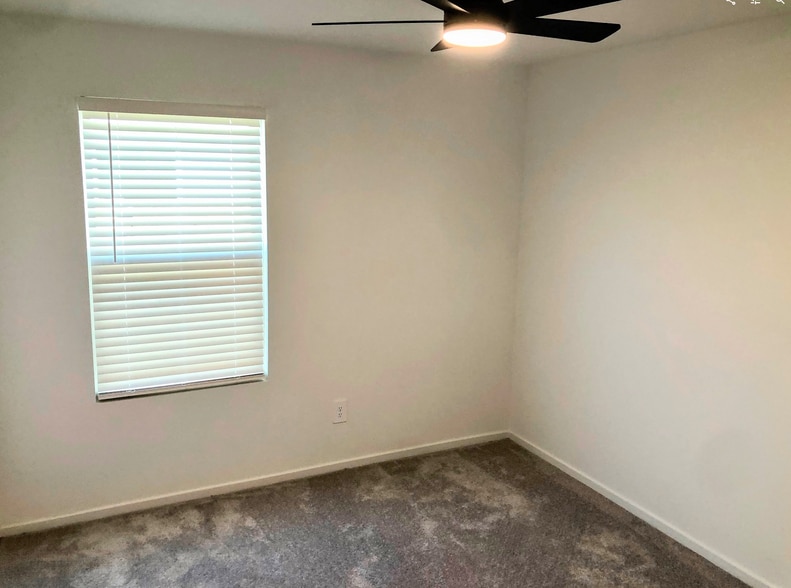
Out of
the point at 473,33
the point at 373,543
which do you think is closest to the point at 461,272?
the point at 373,543

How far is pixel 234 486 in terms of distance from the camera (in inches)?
120

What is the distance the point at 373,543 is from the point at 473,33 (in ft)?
6.93

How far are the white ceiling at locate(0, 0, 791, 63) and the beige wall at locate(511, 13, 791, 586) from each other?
6.8 inches

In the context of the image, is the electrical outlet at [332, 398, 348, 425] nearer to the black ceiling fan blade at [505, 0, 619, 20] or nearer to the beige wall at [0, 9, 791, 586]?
the beige wall at [0, 9, 791, 586]

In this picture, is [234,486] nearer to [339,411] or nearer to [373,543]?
[339,411]

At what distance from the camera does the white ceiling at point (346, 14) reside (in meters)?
2.13

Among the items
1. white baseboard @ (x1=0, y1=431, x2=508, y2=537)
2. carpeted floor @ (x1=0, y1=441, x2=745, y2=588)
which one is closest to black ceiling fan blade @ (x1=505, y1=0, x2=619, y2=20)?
carpeted floor @ (x1=0, y1=441, x2=745, y2=588)

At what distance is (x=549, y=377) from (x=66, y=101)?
9.17 feet

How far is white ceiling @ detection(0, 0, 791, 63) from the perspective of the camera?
2.13m

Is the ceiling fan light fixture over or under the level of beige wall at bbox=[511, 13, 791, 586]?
over

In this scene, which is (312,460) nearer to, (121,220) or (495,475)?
(495,475)

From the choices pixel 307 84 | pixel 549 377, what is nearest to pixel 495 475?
pixel 549 377

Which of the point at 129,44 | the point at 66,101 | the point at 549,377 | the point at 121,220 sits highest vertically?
the point at 129,44

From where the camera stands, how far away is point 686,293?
2.61 metres
